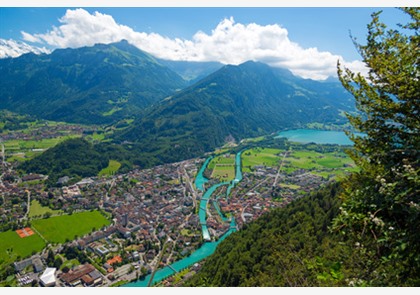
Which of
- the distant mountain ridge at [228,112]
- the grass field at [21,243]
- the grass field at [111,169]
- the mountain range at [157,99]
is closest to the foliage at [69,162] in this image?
the grass field at [111,169]

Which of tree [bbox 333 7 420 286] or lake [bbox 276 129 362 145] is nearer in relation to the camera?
tree [bbox 333 7 420 286]

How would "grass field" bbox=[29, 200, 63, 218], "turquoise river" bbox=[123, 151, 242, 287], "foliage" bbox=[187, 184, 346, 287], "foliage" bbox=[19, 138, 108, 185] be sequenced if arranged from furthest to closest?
"foliage" bbox=[19, 138, 108, 185] → "grass field" bbox=[29, 200, 63, 218] → "turquoise river" bbox=[123, 151, 242, 287] → "foliage" bbox=[187, 184, 346, 287]

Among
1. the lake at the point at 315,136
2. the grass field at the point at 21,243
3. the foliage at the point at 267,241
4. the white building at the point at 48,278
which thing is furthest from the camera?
the lake at the point at 315,136

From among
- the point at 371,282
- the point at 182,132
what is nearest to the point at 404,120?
the point at 371,282

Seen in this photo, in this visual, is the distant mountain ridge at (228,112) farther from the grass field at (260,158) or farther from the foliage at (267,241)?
the foliage at (267,241)

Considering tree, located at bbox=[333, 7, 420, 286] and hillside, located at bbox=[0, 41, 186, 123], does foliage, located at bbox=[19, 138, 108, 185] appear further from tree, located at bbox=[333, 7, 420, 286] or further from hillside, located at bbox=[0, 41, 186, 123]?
hillside, located at bbox=[0, 41, 186, 123]

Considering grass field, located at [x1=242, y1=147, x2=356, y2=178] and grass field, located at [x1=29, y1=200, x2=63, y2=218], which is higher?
grass field, located at [x1=29, y1=200, x2=63, y2=218]

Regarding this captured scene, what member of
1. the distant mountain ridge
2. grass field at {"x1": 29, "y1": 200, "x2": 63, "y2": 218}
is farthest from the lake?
grass field at {"x1": 29, "y1": 200, "x2": 63, "y2": 218}
